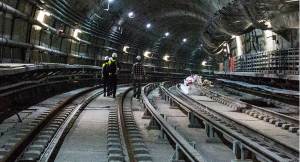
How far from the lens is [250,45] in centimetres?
1762

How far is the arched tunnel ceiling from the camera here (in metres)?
11.9

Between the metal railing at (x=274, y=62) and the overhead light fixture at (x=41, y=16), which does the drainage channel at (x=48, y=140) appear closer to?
the overhead light fixture at (x=41, y=16)

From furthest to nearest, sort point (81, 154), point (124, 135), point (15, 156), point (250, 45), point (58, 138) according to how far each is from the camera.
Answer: point (250, 45)
point (124, 135)
point (58, 138)
point (81, 154)
point (15, 156)

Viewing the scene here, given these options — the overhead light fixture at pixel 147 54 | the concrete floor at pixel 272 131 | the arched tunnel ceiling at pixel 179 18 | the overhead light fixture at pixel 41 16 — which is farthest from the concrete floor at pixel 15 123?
the overhead light fixture at pixel 147 54

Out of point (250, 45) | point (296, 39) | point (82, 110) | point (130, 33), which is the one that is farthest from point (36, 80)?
point (130, 33)

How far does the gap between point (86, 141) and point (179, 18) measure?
25.2m

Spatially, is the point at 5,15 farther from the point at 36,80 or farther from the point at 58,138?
the point at 58,138

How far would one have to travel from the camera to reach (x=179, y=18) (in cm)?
3009

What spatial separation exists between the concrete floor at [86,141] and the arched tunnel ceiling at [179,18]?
599cm

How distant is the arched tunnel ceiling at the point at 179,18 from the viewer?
39.0ft

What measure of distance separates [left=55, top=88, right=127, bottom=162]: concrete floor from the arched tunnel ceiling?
5.99 metres

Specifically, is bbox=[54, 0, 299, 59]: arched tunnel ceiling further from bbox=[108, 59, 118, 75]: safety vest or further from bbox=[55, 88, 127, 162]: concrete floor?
bbox=[55, 88, 127, 162]: concrete floor

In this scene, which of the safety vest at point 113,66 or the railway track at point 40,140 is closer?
the railway track at point 40,140

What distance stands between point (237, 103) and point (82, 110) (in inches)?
205
